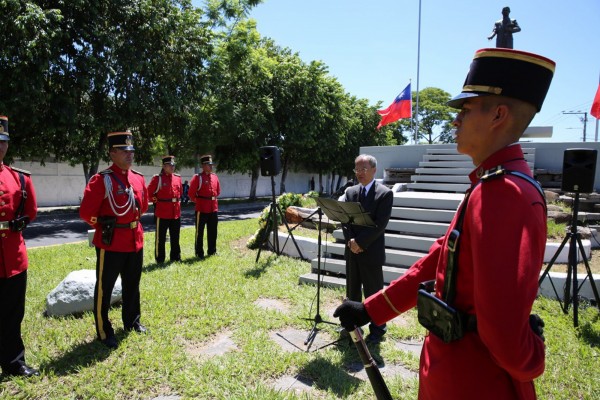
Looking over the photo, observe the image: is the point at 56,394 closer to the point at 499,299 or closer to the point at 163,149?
the point at 499,299

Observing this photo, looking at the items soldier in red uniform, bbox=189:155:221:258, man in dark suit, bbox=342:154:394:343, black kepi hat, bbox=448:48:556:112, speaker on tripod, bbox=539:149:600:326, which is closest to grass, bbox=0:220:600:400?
speaker on tripod, bbox=539:149:600:326

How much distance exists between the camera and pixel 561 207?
8539 millimetres

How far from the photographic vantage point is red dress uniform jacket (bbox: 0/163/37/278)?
3600 mm

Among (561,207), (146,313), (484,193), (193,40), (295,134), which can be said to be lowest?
(146,313)

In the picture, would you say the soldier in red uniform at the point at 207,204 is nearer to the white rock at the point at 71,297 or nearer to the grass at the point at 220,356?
the grass at the point at 220,356

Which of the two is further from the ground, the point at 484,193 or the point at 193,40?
the point at 193,40

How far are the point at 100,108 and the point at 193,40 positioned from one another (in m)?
5.02

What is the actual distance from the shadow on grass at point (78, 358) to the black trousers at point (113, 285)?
0.47 ft

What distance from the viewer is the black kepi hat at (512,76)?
1339mm

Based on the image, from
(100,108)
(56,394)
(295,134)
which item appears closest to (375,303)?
(56,394)

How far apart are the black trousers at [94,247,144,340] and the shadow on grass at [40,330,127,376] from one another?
14 cm

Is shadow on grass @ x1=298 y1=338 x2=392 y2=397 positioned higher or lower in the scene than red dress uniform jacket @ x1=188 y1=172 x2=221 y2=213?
lower

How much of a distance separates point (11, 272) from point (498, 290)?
4.06 meters

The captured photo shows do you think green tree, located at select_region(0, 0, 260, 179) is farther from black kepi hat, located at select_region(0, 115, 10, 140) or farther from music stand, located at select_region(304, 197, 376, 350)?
music stand, located at select_region(304, 197, 376, 350)
